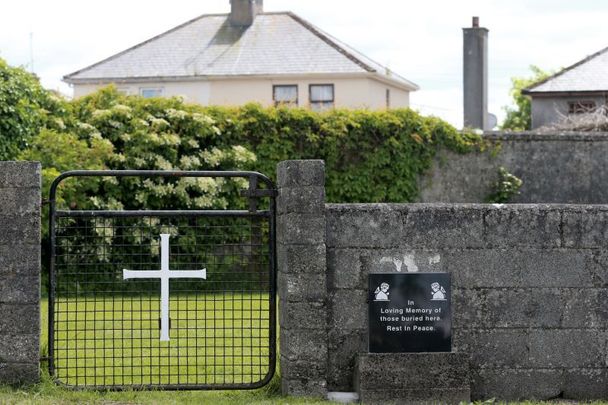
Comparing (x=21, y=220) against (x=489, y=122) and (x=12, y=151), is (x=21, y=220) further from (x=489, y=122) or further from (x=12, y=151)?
(x=489, y=122)

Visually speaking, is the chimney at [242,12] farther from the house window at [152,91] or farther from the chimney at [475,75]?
the chimney at [475,75]

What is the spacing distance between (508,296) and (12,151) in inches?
405

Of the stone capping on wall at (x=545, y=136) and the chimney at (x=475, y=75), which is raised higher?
the chimney at (x=475, y=75)

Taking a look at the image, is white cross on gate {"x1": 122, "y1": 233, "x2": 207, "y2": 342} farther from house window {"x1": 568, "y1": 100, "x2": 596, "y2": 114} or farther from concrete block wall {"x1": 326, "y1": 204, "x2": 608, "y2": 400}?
house window {"x1": 568, "y1": 100, "x2": 596, "y2": 114}

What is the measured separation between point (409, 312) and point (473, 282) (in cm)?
55

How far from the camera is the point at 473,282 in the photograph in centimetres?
795

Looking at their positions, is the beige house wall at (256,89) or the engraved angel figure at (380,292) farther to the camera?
the beige house wall at (256,89)

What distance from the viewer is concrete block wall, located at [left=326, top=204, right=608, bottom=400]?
7.88m

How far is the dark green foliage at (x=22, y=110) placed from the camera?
1612 centimetres

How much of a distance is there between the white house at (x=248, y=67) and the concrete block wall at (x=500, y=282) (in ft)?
96.0

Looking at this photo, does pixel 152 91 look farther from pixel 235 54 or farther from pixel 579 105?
pixel 579 105

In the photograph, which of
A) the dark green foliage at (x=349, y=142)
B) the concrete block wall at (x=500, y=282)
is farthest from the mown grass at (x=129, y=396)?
the dark green foliage at (x=349, y=142)

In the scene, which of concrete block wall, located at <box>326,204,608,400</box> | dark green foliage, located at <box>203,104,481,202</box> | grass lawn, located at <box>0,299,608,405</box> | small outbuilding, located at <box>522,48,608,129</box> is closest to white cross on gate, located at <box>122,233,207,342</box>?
grass lawn, located at <box>0,299,608,405</box>

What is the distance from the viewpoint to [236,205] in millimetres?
17984
